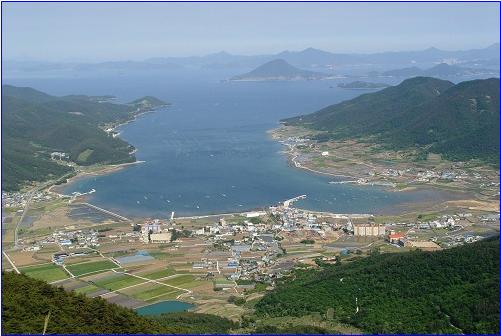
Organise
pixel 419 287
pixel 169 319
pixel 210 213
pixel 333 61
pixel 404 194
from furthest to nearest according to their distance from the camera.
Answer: pixel 333 61 → pixel 404 194 → pixel 210 213 → pixel 419 287 → pixel 169 319

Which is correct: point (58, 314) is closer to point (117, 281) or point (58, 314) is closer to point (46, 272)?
point (117, 281)

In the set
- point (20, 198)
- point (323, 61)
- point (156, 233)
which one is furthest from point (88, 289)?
point (323, 61)

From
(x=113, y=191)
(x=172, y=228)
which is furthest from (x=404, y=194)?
(x=113, y=191)

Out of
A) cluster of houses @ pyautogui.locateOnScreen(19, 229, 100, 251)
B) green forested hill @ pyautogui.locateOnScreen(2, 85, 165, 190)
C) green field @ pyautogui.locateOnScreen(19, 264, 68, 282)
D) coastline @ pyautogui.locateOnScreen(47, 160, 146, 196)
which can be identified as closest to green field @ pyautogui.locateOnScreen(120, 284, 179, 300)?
green field @ pyautogui.locateOnScreen(19, 264, 68, 282)

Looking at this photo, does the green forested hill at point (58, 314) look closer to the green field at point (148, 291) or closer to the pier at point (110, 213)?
the green field at point (148, 291)

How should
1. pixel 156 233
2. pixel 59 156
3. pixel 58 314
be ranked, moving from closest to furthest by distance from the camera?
pixel 58 314
pixel 156 233
pixel 59 156

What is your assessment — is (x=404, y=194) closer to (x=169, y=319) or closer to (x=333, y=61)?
(x=169, y=319)

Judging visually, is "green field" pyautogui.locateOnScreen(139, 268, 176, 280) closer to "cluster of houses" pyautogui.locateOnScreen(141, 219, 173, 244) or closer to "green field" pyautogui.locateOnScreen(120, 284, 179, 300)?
"green field" pyautogui.locateOnScreen(120, 284, 179, 300)
